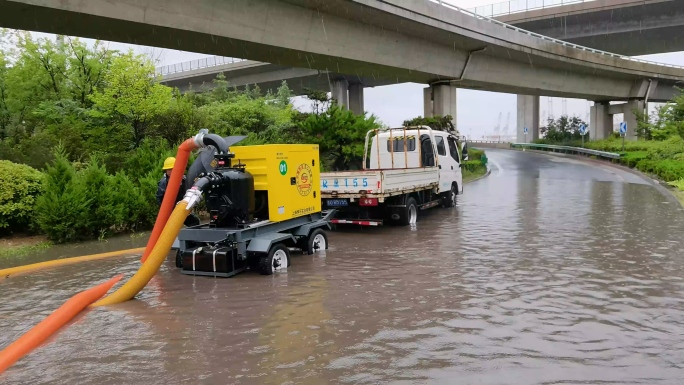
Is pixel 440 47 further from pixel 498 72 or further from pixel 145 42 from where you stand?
pixel 145 42

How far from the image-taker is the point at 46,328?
5.24 metres

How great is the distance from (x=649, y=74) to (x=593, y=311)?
4359 cm

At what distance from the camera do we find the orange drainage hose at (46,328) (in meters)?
4.63

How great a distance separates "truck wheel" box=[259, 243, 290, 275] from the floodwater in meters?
0.22

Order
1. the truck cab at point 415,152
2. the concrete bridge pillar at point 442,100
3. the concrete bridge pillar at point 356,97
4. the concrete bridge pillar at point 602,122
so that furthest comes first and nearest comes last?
the concrete bridge pillar at point 356,97 → the concrete bridge pillar at point 602,122 → the concrete bridge pillar at point 442,100 → the truck cab at point 415,152

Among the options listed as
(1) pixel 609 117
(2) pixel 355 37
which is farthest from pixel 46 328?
(1) pixel 609 117

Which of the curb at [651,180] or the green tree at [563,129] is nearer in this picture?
the curb at [651,180]

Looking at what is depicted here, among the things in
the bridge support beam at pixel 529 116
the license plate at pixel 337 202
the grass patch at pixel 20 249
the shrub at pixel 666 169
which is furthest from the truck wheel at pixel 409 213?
the bridge support beam at pixel 529 116

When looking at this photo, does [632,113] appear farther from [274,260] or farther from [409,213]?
[274,260]

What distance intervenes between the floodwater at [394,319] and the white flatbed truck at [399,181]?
153 centimetres

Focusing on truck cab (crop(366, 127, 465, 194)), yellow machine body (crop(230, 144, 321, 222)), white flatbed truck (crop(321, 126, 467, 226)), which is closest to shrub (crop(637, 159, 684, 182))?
white flatbed truck (crop(321, 126, 467, 226))

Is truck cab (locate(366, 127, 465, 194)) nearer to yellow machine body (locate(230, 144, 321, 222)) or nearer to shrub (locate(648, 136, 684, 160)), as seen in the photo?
yellow machine body (locate(230, 144, 321, 222))

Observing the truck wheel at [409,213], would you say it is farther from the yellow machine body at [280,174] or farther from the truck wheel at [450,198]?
the yellow machine body at [280,174]

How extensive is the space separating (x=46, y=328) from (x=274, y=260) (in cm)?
329
